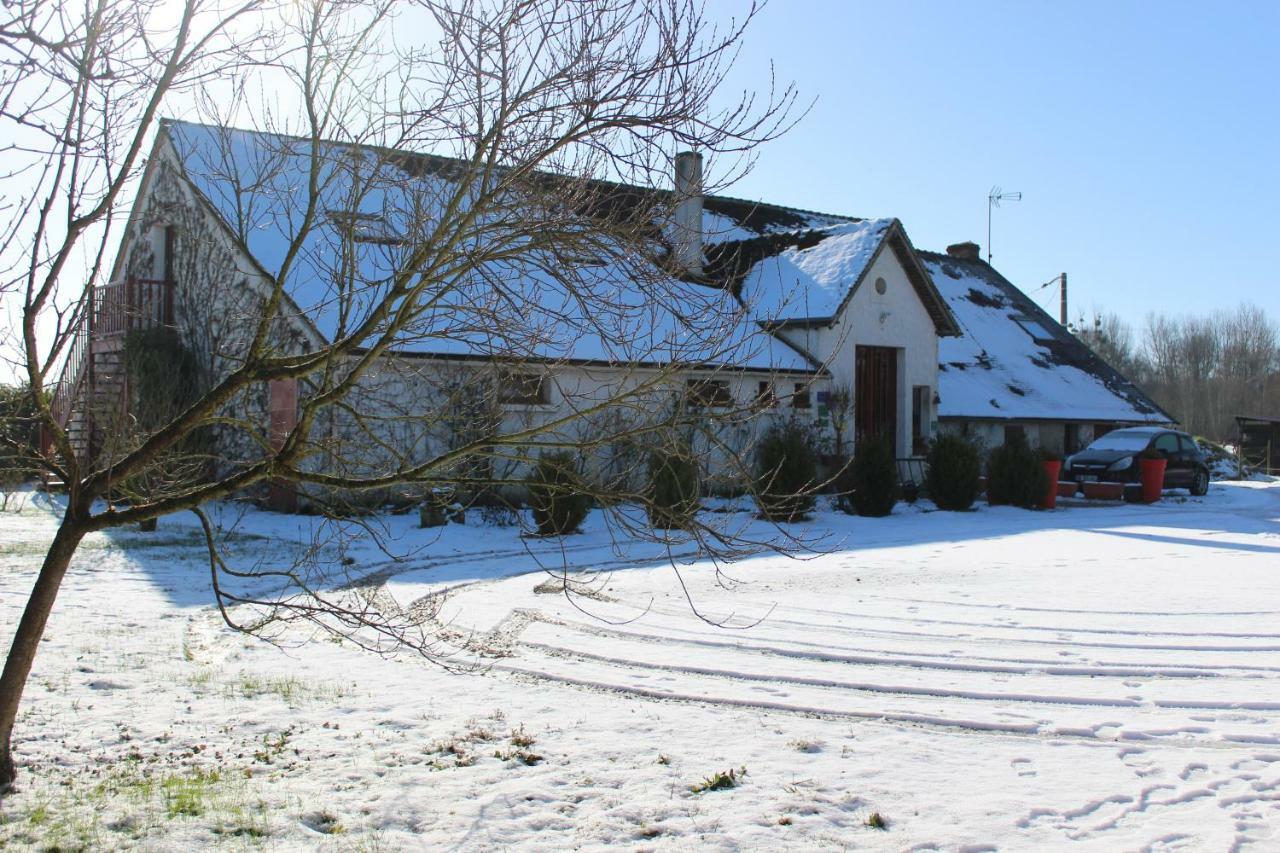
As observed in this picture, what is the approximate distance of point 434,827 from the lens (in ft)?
16.5

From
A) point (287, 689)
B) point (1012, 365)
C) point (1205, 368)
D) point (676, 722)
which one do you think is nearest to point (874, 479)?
point (1012, 365)

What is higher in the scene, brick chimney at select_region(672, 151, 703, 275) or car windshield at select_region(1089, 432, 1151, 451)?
brick chimney at select_region(672, 151, 703, 275)

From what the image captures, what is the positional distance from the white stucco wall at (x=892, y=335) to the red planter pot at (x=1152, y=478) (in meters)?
4.74

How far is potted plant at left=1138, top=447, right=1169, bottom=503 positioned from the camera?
25016mm

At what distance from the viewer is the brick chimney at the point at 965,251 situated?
124 ft

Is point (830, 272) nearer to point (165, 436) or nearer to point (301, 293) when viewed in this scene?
point (301, 293)

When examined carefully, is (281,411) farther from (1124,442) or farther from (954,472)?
(1124,442)

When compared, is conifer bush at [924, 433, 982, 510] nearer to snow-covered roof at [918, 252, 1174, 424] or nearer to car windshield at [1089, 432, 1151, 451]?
snow-covered roof at [918, 252, 1174, 424]

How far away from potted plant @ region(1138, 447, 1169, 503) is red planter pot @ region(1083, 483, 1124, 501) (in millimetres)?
562

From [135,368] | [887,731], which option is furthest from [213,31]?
[135,368]

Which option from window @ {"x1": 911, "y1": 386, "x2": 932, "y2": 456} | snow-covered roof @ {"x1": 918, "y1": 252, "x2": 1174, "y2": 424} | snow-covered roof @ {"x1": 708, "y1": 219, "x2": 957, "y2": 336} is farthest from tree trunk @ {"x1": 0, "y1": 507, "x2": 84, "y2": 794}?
snow-covered roof @ {"x1": 918, "y1": 252, "x2": 1174, "y2": 424}

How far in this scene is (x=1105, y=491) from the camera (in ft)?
85.1

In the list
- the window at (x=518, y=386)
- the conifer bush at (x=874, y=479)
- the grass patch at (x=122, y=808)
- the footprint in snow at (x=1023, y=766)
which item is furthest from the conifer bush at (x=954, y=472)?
the grass patch at (x=122, y=808)

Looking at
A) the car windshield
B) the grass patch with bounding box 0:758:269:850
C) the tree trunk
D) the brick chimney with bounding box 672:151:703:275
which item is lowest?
the grass patch with bounding box 0:758:269:850
